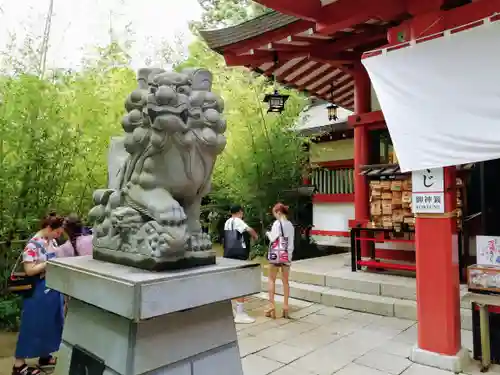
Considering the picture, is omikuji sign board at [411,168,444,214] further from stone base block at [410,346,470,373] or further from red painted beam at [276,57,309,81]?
red painted beam at [276,57,309,81]

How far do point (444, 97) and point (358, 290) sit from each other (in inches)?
149

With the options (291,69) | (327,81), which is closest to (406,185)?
(291,69)

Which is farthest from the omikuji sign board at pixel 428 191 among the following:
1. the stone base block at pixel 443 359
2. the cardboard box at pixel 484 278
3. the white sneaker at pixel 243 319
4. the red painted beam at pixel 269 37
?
the red painted beam at pixel 269 37

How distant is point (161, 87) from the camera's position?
239 centimetres

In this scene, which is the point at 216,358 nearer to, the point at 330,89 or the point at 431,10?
the point at 431,10

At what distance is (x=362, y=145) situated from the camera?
778 cm

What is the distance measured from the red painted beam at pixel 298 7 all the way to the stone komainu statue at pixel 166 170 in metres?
2.29

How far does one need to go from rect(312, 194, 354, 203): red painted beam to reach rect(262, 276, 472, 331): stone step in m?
4.38

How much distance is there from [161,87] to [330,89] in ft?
28.4

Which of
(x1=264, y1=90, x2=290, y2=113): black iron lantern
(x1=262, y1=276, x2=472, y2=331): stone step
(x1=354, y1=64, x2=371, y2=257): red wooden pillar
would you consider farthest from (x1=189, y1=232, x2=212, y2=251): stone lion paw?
(x1=354, y1=64, x2=371, y2=257): red wooden pillar

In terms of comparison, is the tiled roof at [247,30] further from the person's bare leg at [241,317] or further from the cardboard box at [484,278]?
the person's bare leg at [241,317]

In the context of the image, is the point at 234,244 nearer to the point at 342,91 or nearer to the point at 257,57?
the point at 257,57

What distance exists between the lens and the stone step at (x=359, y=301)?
565 cm

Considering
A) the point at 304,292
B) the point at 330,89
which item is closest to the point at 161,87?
the point at 304,292
